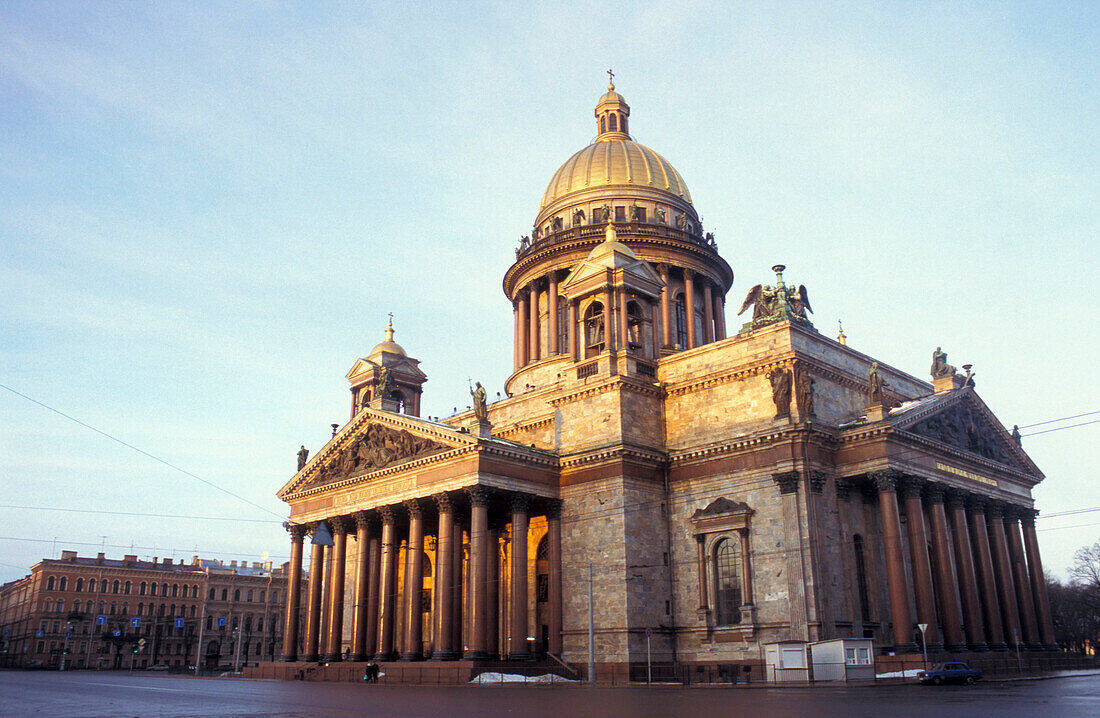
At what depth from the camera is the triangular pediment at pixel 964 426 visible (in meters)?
43.6

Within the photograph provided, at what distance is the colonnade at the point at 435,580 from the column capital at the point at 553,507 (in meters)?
0.05

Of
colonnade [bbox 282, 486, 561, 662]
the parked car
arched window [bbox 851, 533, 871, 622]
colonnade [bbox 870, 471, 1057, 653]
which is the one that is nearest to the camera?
the parked car

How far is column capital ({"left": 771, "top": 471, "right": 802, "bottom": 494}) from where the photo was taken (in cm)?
4109

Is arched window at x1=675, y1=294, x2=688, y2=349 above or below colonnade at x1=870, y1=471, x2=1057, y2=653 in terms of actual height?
above

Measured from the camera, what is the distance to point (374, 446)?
2041 inches

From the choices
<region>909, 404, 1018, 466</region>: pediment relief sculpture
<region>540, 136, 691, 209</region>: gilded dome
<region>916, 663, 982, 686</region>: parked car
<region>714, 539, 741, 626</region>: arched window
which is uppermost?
<region>540, 136, 691, 209</region>: gilded dome

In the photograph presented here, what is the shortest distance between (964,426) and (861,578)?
Answer: 10984 mm

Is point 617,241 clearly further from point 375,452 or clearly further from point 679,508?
point 375,452

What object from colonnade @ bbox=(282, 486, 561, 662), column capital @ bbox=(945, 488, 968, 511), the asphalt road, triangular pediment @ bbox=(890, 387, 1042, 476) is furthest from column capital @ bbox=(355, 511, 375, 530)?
column capital @ bbox=(945, 488, 968, 511)

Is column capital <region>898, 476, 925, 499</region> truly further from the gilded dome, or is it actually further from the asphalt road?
the gilded dome

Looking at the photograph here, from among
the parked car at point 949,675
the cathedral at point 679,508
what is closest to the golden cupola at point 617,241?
the cathedral at point 679,508

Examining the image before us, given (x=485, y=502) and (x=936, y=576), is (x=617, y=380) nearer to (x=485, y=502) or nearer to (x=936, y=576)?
(x=485, y=502)

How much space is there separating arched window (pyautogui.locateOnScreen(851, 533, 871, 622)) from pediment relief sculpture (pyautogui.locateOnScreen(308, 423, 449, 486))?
2051cm

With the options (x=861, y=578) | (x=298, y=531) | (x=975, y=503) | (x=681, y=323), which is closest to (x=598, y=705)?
(x=861, y=578)
